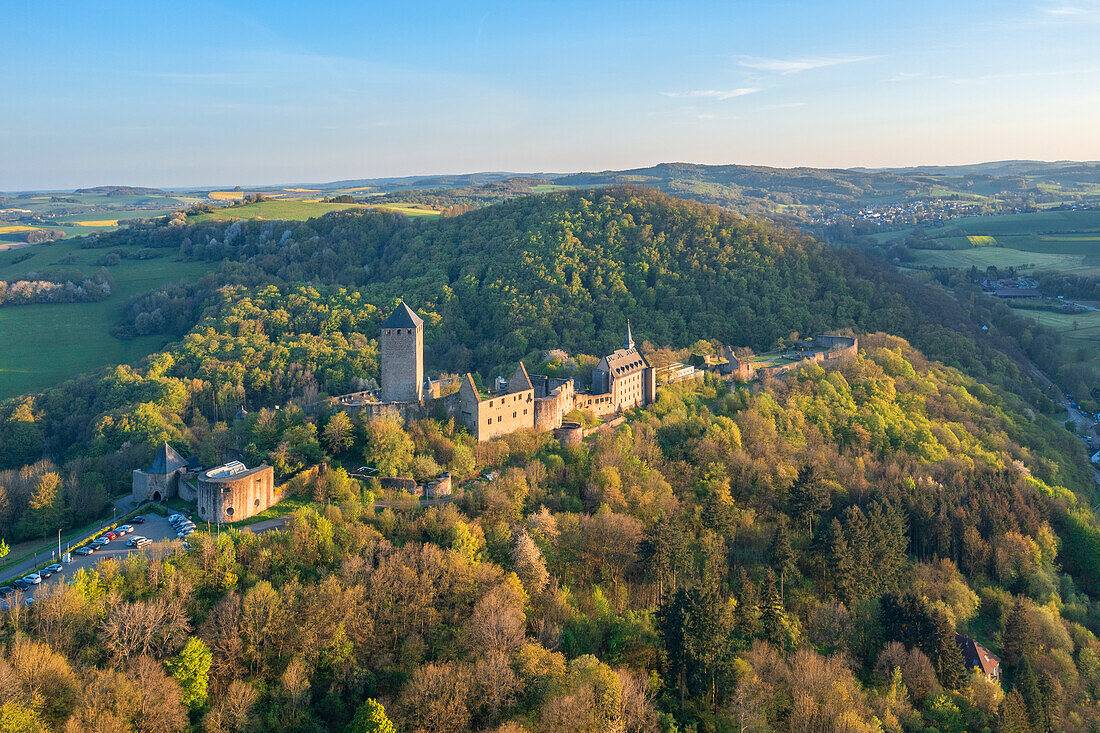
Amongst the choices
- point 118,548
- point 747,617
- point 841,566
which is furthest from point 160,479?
point 841,566

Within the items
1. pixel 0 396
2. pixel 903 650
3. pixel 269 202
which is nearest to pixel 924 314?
pixel 903 650

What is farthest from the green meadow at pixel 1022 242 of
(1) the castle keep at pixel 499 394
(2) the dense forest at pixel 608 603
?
(1) the castle keep at pixel 499 394

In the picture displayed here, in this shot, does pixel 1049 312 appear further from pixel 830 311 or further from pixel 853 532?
pixel 853 532

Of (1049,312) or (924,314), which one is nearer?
(924,314)

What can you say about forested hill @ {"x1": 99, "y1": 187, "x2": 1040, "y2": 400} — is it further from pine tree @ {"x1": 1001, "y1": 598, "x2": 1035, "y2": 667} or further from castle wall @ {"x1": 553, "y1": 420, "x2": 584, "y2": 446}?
pine tree @ {"x1": 1001, "y1": 598, "x2": 1035, "y2": 667}

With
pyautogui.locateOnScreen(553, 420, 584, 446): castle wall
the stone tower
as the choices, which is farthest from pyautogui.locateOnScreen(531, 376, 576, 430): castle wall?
the stone tower
